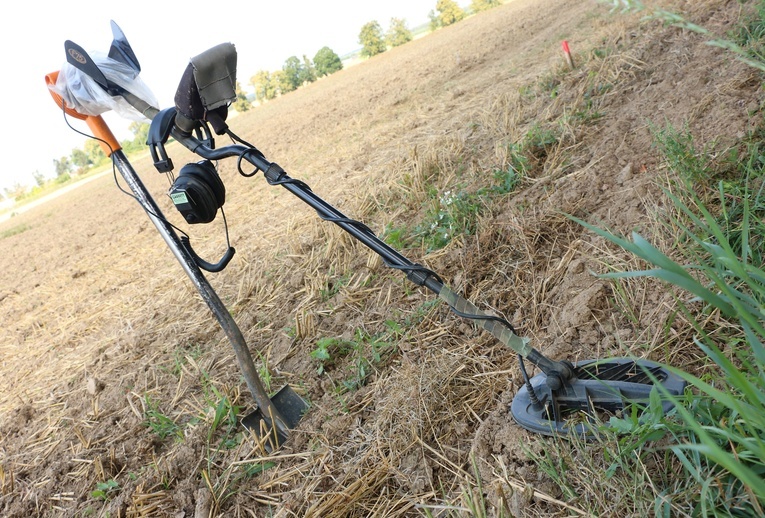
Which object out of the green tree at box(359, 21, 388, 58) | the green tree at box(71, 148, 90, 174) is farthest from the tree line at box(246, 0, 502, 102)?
the green tree at box(71, 148, 90, 174)

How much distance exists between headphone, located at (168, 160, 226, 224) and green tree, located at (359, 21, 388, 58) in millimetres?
38876

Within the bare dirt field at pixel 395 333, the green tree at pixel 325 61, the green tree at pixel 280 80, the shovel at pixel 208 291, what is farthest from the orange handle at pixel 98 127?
the green tree at pixel 280 80

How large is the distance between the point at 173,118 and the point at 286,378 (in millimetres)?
1431

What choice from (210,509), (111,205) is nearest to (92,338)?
(210,509)

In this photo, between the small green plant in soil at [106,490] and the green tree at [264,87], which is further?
the green tree at [264,87]

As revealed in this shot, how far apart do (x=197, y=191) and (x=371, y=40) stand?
3971 cm

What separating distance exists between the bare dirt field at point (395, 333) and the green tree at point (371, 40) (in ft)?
118

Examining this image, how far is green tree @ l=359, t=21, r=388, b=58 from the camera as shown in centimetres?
3816

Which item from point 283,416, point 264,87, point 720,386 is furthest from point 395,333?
point 264,87

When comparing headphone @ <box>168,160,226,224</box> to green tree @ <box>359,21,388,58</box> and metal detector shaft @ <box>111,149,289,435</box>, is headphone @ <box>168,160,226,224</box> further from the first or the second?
green tree @ <box>359,21,388,58</box>

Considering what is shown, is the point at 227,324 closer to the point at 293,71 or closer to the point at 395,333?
the point at 395,333

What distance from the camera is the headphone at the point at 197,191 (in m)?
2.01

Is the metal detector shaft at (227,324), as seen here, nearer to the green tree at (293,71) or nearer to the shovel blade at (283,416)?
the shovel blade at (283,416)

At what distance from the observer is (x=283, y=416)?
241 cm
